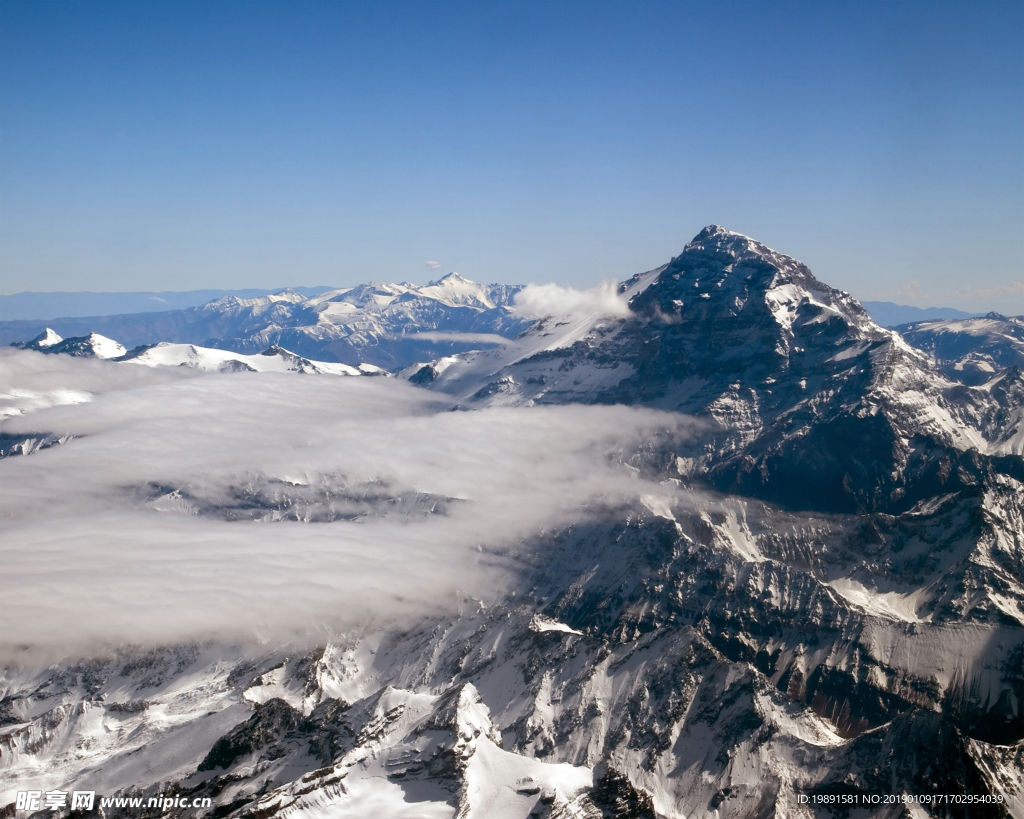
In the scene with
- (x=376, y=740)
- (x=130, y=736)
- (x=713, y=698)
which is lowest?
(x=130, y=736)

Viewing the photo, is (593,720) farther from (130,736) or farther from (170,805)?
(130,736)

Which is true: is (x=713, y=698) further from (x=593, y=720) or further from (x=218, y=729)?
(x=218, y=729)

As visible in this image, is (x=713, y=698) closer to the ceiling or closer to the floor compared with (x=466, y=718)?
closer to the floor

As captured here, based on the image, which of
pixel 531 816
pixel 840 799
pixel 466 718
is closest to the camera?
pixel 531 816

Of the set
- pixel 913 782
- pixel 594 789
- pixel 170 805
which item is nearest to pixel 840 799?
pixel 913 782

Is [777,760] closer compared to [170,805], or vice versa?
[170,805]

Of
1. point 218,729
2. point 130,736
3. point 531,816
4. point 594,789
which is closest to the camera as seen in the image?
point 531,816

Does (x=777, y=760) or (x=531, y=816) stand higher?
(x=531, y=816)

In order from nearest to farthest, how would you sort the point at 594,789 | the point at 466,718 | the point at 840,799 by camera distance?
the point at 594,789
the point at 466,718
the point at 840,799

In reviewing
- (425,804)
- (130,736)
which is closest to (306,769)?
(425,804)
